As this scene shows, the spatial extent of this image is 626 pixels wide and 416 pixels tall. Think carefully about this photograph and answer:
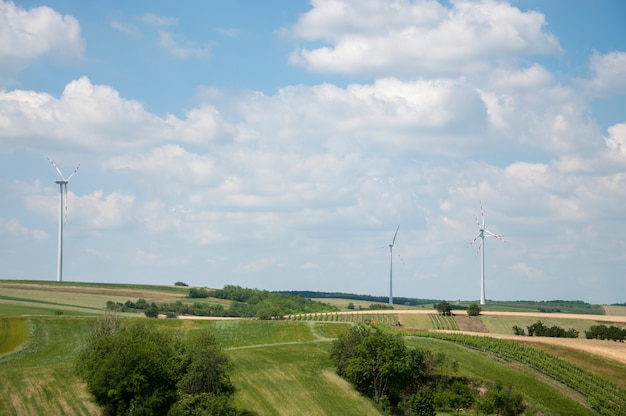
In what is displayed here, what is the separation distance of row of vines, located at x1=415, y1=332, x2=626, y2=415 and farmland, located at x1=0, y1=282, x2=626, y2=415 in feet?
1.72

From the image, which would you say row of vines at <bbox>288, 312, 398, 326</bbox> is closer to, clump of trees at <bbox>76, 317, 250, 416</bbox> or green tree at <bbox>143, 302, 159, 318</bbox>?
green tree at <bbox>143, 302, 159, 318</bbox>

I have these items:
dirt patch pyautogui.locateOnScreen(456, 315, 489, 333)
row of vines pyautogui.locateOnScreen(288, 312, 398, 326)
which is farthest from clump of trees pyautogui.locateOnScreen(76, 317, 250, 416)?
row of vines pyautogui.locateOnScreen(288, 312, 398, 326)

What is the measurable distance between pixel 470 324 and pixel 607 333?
3040 centimetres

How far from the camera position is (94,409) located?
284ft

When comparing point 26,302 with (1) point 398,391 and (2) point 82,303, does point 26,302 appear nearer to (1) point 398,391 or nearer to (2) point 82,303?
(2) point 82,303

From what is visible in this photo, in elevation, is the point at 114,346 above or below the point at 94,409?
above

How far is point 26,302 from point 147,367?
107981 millimetres

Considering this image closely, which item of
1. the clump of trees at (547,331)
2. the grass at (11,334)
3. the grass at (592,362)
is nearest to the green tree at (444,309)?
the clump of trees at (547,331)

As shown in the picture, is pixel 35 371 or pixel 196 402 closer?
pixel 196 402

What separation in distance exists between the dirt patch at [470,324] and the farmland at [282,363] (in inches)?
54.1

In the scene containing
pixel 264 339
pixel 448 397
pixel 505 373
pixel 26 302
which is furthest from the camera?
pixel 26 302

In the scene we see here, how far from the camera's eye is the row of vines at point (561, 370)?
103 meters

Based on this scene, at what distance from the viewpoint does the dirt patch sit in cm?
16538

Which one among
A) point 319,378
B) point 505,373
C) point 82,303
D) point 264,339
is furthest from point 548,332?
point 82,303
